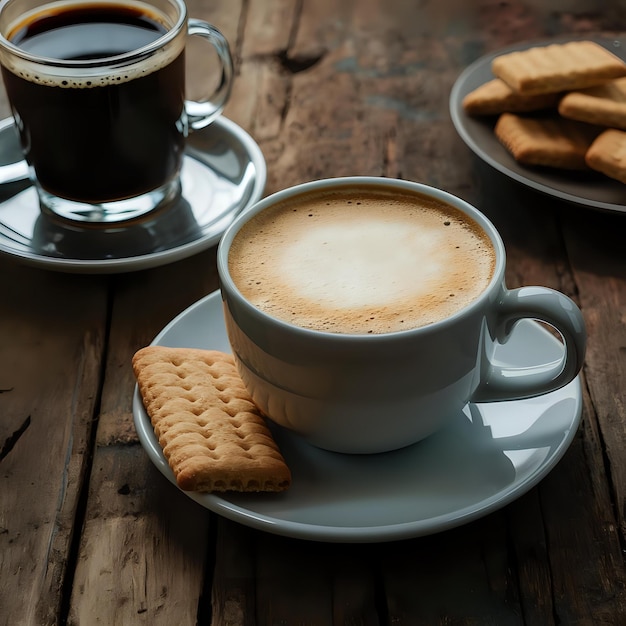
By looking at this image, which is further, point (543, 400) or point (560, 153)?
point (560, 153)

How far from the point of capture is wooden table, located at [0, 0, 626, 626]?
2.61 ft

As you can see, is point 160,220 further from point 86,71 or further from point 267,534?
point 267,534

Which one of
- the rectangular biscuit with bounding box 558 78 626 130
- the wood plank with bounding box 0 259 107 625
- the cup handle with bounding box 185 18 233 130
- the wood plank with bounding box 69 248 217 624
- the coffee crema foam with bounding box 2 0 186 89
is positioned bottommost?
the wood plank with bounding box 0 259 107 625

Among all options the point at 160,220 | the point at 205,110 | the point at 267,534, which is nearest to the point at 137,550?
the point at 267,534

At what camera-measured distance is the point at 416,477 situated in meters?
0.85

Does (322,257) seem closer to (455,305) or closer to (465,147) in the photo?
(455,305)

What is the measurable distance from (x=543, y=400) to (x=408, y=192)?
26 centimetres

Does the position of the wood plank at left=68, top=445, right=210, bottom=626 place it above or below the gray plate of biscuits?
below

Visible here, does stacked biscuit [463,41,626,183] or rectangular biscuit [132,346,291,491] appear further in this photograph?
stacked biscuit [463,41,626,183]

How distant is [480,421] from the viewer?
918 millimetres

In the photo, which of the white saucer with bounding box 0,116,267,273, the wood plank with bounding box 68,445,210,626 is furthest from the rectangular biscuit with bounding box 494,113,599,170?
the wood plank with bounding box 68,445,210,626

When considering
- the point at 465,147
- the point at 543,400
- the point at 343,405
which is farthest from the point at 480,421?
the point at 465,147

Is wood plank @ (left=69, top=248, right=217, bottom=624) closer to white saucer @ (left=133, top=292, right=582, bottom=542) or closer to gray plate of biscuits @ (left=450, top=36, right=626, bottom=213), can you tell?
white saucer @ (left=133, top=292, right=582, bottom=542)

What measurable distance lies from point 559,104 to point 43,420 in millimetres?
925
